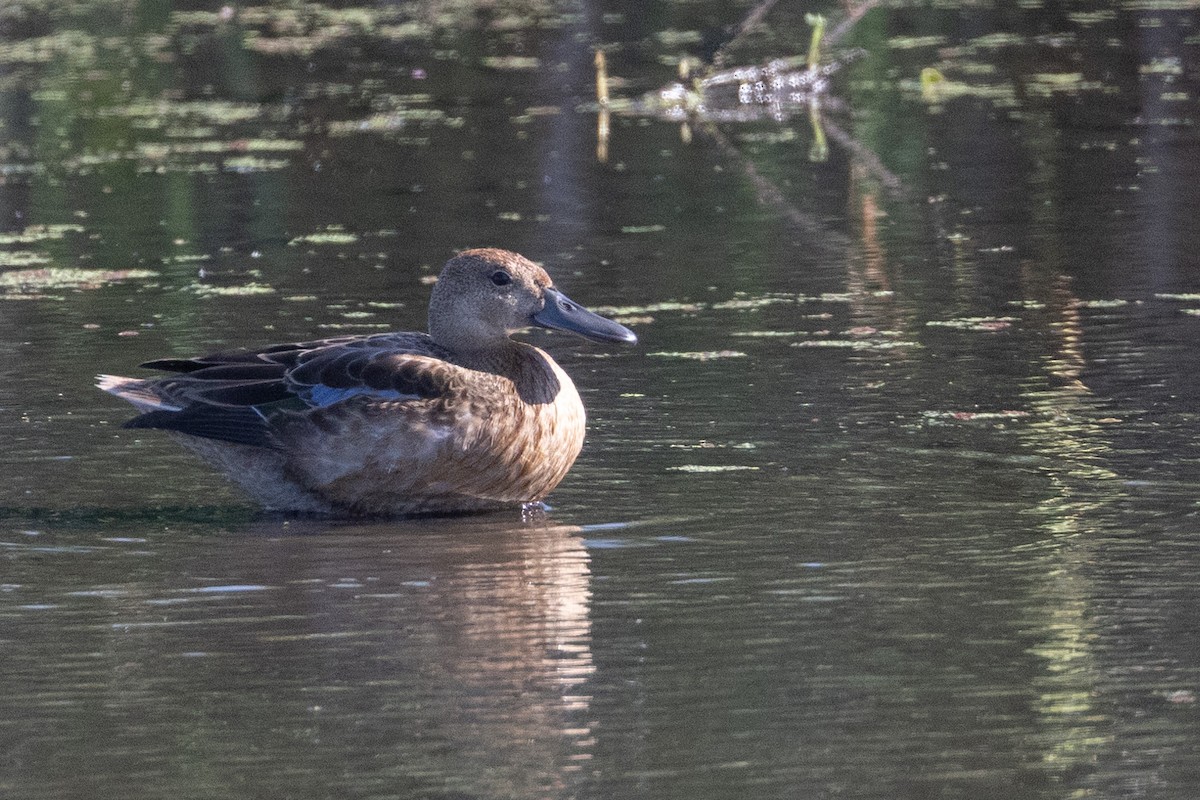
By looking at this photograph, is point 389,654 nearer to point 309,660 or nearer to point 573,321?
point 309,660

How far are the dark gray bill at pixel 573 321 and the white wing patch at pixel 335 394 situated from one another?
656 mm

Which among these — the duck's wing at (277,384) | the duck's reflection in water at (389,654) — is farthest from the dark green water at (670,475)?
the duck's wing at (277,384)

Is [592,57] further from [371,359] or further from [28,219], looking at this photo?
[371,359]

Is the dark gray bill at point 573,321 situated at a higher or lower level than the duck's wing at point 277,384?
higher

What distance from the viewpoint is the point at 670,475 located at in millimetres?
7617

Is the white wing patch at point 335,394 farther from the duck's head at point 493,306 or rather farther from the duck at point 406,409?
the duck's head at point 493,306

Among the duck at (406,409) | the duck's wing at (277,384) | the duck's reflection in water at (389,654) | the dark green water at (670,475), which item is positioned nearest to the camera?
the duck's reflection in water at (389,654)

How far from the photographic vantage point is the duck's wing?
749cm

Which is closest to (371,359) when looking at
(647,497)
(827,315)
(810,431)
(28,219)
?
(647,497)

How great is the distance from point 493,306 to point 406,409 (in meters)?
0.60

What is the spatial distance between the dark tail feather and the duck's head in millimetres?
757

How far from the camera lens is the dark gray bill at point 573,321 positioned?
25.6 feet

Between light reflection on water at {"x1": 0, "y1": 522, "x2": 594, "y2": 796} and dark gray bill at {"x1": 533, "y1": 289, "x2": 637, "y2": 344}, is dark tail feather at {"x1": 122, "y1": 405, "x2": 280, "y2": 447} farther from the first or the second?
dark gray bill at {"x1": 533, "y1": 289, "x2": 637, "y2": 344}

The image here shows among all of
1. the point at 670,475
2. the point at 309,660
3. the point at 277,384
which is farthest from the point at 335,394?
the point at 309,660
